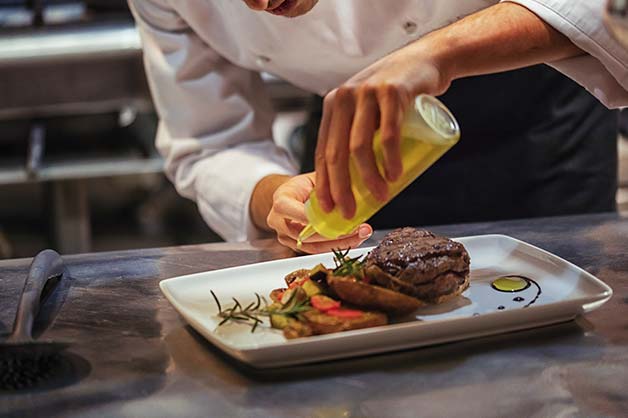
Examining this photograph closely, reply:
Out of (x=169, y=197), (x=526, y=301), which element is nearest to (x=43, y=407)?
(x=526, y=301)

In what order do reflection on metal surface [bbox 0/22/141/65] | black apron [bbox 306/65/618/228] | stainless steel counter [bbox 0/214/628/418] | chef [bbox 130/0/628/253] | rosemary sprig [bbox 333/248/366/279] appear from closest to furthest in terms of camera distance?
stainless steel counter [bbox 0/214/628/418] < rosemary sprig [bbox 333/248/366/279] < chef [bbox 130/0/628/253] < black apron [bbox 306/65/618/228] < reflection on metal surface [bbox 0/22/141/65]

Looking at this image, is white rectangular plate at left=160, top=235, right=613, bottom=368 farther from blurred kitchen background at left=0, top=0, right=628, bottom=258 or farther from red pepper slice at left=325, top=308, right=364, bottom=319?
blurred kitchen background at left=0, top=0, right=628, bottom=258

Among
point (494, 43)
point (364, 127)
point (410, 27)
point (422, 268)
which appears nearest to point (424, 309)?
point (422, 268)

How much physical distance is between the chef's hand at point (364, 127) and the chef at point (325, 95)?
1.03 feet

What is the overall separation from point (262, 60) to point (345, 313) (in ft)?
2.95

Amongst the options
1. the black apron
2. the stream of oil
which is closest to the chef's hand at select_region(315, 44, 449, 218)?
the stream of oil

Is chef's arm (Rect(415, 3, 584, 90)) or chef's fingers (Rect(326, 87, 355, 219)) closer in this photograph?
chef's fingers (Rect(326, 87, 355, 219))

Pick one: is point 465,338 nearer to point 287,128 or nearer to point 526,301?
point 526,301

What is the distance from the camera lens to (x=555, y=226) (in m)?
1.65

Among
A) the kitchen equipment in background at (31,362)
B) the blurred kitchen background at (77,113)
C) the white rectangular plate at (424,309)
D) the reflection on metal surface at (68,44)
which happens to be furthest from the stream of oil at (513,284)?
the reflection on metal surface at (68,44)

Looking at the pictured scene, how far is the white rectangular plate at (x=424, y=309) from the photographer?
108 centimetres

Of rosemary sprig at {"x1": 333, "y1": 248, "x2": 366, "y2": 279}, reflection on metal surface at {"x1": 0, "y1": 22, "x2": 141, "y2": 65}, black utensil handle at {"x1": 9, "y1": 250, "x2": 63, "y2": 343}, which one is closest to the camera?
black utensil handle at {"x1": 9, "y1": 250, "x2": 63, "y2": 343}

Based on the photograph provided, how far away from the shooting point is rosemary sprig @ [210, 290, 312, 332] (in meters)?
1.15

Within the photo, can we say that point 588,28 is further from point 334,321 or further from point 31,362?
point 31,362
